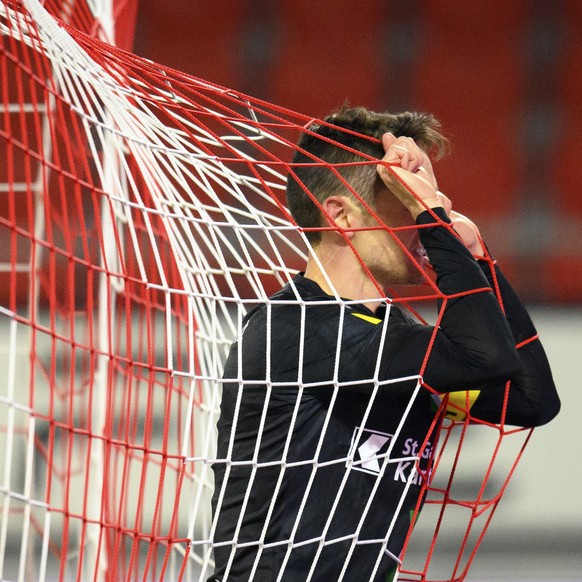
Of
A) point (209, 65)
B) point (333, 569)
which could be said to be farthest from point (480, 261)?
point (209, 65)

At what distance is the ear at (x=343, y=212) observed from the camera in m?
1.23

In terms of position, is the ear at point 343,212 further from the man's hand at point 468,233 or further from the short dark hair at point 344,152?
the man's hand at point 468,233

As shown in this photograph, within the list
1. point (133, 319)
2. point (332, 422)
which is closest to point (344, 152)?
point (332, 422)

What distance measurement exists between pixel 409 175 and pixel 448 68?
317 cm

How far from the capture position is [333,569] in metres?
1.16

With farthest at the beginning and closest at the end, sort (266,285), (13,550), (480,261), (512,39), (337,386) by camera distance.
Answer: (512,39) → (266,285) → (13,550) → (480,261) → (337,386)

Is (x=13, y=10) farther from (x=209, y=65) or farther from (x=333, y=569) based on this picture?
(x=209, y=65)

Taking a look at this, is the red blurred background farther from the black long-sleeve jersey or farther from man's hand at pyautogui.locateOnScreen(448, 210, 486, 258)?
the black long-sleeve jersey

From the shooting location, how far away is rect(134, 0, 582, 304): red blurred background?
13.1ft

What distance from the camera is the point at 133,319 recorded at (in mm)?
3008

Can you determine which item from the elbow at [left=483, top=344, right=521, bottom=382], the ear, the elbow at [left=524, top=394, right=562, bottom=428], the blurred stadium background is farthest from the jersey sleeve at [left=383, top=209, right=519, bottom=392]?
the blurred stadium background

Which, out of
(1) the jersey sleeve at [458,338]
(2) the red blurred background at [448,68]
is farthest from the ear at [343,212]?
(2) the red blurred background at [448,68]

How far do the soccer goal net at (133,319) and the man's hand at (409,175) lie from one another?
0.36ft

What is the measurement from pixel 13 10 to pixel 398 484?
0.72 meters
